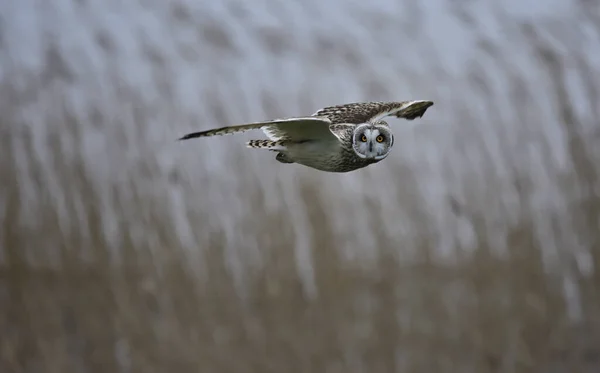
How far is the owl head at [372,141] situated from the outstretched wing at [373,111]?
15 cm

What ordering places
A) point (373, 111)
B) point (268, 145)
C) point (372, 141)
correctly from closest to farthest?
point (372, 141) < point (268, 145) < point (373, 111)

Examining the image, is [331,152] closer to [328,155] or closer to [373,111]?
[328,155]

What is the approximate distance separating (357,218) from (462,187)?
82cm

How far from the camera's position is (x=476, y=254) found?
19.2 feet

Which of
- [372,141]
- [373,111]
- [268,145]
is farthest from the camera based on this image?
[373,111]

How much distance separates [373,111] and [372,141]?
0.35 metres

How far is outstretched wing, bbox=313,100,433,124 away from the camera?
99.2 inches

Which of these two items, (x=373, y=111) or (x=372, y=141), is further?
(x=373, y=111)

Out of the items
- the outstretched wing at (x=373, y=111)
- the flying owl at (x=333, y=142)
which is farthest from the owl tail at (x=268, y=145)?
the outstretched wing at (x=373, y=111)

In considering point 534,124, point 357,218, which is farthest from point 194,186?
point 534,124

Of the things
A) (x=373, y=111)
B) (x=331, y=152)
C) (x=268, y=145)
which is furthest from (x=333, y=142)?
(x=373, y=111)

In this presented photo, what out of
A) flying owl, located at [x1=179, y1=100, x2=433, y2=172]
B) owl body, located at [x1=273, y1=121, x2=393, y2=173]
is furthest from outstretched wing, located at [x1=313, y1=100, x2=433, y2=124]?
owl body, located at [x1=273, y1=121, x2=393, y2=173]

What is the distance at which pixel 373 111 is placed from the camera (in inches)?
103

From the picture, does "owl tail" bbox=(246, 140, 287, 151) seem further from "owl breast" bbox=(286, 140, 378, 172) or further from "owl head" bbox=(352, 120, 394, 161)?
"owl head" bbox=(352, 120, 394, 161)
